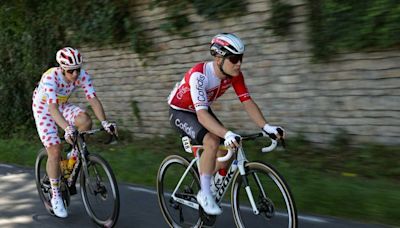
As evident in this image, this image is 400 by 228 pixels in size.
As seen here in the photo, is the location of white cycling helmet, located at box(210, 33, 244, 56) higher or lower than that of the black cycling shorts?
higher

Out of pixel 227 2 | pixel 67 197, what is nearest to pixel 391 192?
pixel 67 197

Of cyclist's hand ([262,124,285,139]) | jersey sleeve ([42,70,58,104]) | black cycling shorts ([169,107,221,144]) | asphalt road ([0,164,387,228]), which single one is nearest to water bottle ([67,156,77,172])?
asphalt road ([0,164,387,228])

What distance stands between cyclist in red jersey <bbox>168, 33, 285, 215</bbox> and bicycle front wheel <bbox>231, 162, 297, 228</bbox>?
23cm

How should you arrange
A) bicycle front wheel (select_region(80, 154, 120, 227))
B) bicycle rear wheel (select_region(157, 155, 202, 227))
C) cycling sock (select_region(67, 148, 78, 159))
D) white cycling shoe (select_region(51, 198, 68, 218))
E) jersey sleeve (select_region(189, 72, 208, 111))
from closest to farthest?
jersey sleeve (select_region(189, 72, 208, 111))
bicycle rear wheel (select_region(157, 155, 202, 227))
bicycle front wheel (select_region(80, 154, 120, 227))
cycling sock (select_region(67, 148, 78, 159))
white cycling shoe (select_region(51, 198, 68, 218))

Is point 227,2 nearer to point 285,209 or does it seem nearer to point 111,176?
point 111,176

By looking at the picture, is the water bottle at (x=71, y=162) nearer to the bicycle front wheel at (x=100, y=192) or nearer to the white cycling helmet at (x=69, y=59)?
the bicycle front wheel at (x=100, y=192)

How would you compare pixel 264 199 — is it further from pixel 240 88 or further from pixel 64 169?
pixel 64 169

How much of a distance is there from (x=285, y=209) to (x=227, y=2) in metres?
5.32

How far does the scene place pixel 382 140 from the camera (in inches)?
276

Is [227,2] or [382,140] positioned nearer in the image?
[382,140]

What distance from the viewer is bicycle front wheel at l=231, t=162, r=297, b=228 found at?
13.1 ft

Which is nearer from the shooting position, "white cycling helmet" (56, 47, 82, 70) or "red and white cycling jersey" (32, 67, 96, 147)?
"white cycling helmet" (56, 47, 82, 70)

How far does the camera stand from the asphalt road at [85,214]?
511 cm

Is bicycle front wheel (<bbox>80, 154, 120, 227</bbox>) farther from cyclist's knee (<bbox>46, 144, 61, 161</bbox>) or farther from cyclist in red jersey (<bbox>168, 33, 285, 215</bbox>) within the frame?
cyclist in red jersey (<bbox>168, 33, 285, 215</bbox>)
